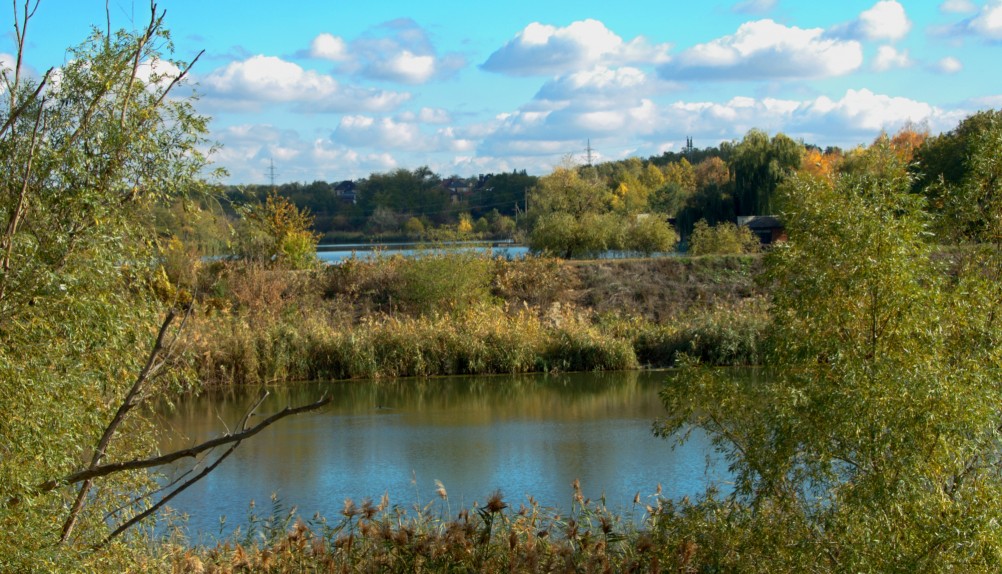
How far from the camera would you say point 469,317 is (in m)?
22.6

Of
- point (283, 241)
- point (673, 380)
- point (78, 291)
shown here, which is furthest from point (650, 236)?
point (78, 291)

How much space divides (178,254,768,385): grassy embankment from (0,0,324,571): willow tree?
14.2 m

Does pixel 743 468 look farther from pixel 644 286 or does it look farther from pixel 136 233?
pixel 644 286

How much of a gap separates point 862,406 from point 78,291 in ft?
14.3

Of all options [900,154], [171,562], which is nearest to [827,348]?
[900,154]

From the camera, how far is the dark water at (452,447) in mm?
11141

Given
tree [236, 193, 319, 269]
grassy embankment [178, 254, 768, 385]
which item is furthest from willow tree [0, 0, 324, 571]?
tree [236, 193, 319, 269]

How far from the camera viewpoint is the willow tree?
15.0 feet

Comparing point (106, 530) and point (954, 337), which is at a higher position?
point (954, 337)

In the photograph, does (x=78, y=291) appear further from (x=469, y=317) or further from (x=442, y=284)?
(x=442, y=284)

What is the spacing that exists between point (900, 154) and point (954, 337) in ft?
4.98

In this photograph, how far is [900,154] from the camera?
7.24 metres

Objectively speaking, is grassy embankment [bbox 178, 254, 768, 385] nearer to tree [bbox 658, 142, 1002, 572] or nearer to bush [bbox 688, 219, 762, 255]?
bush [bbox 688, 219, 762, 255]

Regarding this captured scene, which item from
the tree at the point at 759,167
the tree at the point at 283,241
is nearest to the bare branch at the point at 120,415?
the tree at the point at 283,241
